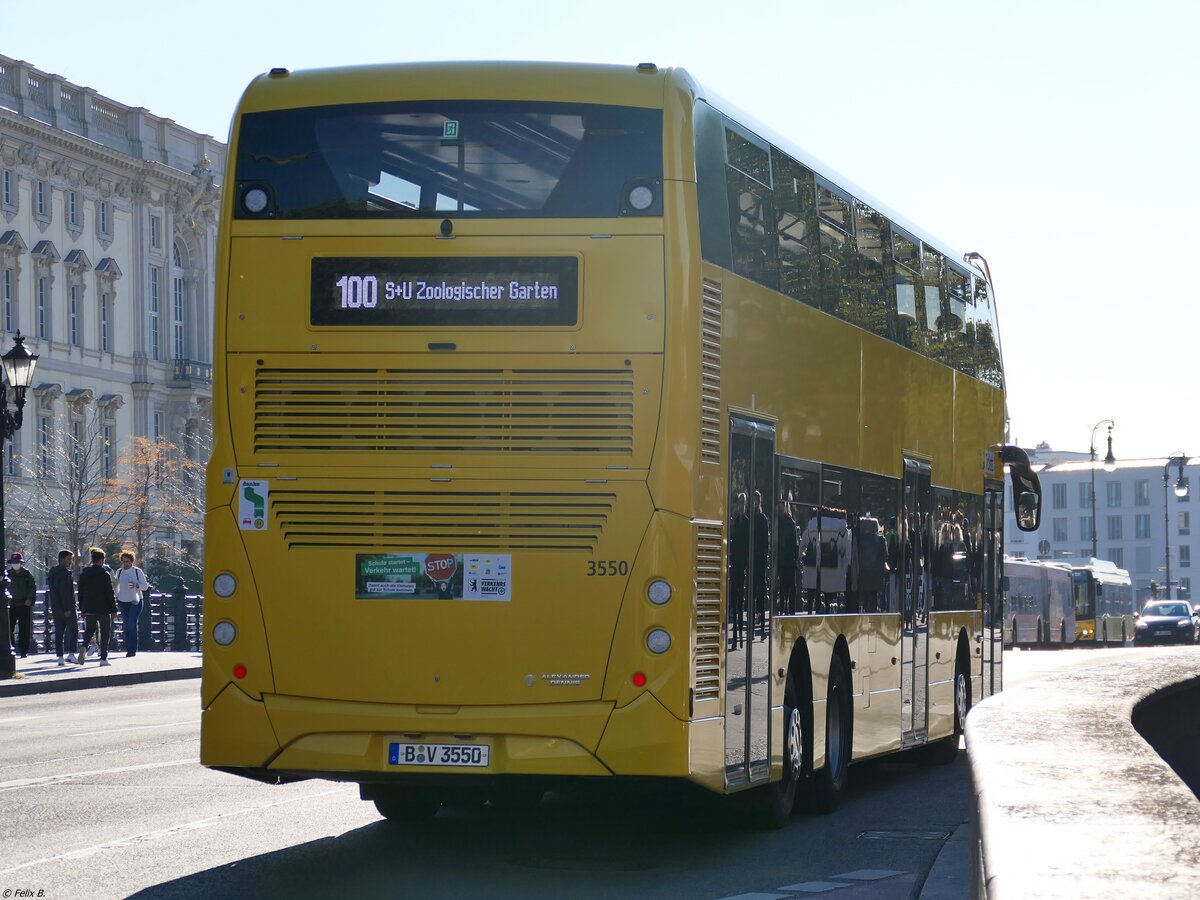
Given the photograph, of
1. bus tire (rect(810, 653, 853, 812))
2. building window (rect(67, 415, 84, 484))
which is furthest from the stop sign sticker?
building window (rect(67, 415, 84, 484))

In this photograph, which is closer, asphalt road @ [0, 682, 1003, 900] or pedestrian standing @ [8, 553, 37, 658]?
asphalt road @ [0, 682, 1003, 900]

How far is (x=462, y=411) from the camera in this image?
10.4 meters

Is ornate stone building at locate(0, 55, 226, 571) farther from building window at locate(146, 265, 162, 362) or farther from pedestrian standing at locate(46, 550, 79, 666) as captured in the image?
pedestrian standing at locate(46, 550, 79, 666)

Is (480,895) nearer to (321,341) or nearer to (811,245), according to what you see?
(321,341)

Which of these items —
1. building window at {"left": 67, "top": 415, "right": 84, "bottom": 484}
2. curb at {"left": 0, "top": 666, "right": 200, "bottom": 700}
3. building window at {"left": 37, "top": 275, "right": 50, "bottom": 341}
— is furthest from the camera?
building window at {"left": 37, "top": 275, "right": 50, "bottom": 341}

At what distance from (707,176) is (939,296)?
716 cm

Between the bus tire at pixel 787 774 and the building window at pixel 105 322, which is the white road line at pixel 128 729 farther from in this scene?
the building window at pixel 105 322

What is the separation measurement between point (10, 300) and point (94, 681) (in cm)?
3819

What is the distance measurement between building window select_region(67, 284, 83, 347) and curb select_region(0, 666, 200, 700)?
1498 inches

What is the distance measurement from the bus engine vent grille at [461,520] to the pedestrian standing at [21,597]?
75.0 feet

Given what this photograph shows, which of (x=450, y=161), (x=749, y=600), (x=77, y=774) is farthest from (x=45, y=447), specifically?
(x=450, y=161)

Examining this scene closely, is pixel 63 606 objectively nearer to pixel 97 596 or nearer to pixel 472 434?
pixel 97 596

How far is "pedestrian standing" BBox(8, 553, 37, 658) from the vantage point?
3300cm

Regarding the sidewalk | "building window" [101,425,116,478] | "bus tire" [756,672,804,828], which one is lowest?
the sidewalk
